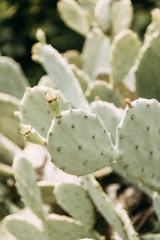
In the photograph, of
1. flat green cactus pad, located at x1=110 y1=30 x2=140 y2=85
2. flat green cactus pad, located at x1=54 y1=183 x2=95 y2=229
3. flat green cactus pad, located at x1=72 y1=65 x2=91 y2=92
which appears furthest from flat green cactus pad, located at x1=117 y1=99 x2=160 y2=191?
flat green cactus pad, located at x1=72 y1=65 x2=91 y2=92

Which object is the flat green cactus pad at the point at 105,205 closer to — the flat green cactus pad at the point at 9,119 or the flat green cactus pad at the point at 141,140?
the flat green cactus pad at the point at 141,140

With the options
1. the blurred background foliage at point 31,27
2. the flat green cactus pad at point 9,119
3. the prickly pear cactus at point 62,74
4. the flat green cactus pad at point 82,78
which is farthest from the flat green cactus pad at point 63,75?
the blurred background foliage at point 31,27

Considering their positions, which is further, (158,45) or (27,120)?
(158,45)

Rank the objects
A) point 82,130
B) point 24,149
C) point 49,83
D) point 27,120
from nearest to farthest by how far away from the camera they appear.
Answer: point 82,130
point 27,120
point 49,83
point 24,149

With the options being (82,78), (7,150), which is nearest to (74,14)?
(82,78)

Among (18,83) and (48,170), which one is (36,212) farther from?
(18,83)

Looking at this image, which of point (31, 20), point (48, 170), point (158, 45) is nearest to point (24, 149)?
point (48, 170)
